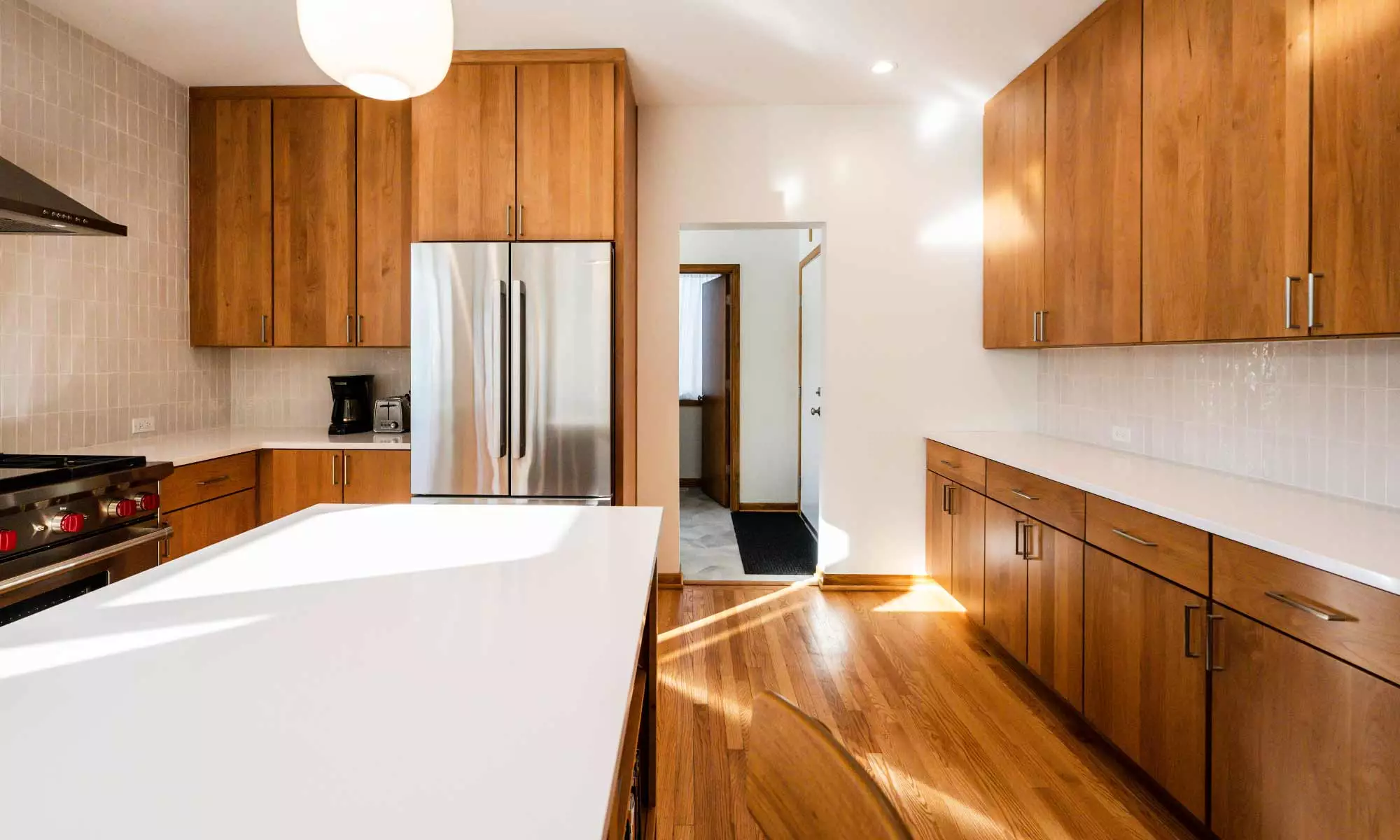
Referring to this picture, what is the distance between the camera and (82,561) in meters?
2.31

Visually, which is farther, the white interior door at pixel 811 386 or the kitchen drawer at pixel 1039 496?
the white interior door at pixel 811 386

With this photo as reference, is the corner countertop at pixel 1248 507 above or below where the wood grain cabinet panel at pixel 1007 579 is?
above

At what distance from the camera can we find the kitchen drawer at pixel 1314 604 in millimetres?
1357

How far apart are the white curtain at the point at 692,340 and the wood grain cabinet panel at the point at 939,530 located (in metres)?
3.31

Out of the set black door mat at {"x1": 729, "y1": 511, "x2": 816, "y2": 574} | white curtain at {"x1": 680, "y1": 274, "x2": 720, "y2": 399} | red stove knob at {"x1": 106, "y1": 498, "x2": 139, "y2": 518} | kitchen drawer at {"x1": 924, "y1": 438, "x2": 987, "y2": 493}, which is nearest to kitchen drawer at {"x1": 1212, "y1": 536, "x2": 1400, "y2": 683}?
kitchen drawer at {"x1": 924, "y1": 438, "x2": 987, "y2": 493}

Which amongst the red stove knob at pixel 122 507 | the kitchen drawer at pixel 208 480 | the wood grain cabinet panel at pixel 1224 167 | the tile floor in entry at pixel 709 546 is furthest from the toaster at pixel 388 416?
→ the wood grain cabinet panel at pixel 1224 167

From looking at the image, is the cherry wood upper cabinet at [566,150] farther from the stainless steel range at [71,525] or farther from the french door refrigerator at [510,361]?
the stainless steel range at [71,525]

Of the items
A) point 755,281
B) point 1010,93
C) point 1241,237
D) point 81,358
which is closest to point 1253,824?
point 1241,237

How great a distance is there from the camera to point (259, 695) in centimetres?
84

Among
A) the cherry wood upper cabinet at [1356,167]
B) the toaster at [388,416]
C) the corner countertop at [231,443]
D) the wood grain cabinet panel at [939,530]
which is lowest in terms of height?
the wood grain cabinet panel at [939,530]

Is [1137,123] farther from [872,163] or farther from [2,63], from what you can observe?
[2,63]

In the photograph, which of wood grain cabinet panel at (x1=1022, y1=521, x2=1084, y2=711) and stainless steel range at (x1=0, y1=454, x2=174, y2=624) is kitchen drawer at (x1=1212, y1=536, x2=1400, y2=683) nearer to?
wood grain cabinet panel at (x1=1022, y1=521, x2=1084, y2=711)

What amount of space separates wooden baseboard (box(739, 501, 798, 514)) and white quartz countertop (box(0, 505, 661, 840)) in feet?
15.9

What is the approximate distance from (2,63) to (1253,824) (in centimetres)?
442
